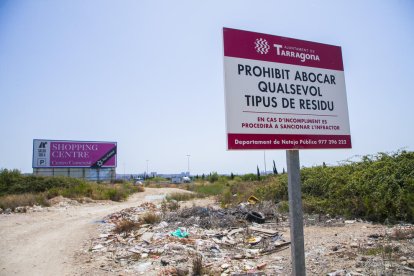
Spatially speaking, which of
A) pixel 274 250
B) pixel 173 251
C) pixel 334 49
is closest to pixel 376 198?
pixel 274 250

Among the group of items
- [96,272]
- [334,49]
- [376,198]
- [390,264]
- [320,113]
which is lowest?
[96,272]

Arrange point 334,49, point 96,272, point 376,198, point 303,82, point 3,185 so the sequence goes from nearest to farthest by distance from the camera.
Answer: point 303,82, point 334,49, point 96,272, point 376,198, point 3,185

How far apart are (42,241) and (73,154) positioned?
35.5m

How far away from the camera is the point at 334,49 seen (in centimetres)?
349

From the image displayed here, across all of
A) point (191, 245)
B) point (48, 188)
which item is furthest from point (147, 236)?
point (48, 188)

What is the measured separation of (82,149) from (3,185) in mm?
19497

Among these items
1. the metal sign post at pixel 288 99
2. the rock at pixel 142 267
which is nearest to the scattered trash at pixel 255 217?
the rock at pixel 142 267

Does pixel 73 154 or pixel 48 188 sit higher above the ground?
pixel 73 154

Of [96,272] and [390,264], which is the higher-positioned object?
[390,264]

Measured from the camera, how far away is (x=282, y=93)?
312cm

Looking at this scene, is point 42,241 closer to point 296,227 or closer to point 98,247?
point 98,247

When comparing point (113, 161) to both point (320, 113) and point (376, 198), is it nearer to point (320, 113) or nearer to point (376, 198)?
point (376, 198)

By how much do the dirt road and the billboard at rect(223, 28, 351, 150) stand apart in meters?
5.76

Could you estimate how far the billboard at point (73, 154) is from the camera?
40656mm
